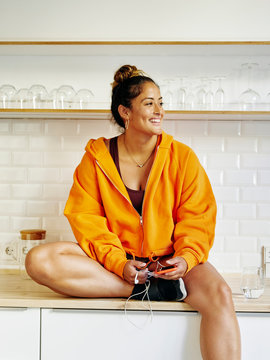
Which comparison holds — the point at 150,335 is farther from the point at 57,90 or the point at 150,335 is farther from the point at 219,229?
the point at 57,90

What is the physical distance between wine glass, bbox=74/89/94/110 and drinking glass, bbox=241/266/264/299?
3.49 feet

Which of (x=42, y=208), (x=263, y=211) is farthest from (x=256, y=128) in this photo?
(x=42, y=208)

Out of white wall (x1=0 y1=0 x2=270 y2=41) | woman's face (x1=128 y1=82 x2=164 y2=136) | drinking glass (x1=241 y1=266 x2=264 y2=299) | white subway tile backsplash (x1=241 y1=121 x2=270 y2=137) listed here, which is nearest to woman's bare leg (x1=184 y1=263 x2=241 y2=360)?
drinking glass (x1=241 y1=266 x2=264 y2=299)

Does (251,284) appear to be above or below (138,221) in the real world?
below

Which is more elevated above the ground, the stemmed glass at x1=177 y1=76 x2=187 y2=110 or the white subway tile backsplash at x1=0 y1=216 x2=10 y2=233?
the stemmed glass at x1=177 y1=76 x2=187 y2=110

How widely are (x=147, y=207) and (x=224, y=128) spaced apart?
2.29 feet

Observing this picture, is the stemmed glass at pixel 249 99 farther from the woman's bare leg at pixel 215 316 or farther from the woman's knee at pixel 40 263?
the woman's knee at pixel 40 263

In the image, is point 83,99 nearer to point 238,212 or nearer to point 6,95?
point 6,95

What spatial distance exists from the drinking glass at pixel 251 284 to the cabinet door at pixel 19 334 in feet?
2.74

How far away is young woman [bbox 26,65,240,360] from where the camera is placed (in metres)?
1.84

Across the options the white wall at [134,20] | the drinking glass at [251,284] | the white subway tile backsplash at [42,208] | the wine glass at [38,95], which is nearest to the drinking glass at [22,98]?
the wine glass at [38,95]

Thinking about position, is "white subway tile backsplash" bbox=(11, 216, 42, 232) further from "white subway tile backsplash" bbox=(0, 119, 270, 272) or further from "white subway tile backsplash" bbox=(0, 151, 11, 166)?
"white subway tile backsplash" bbox=(0, 151, 11, 166)

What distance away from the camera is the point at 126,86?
7.09 ft

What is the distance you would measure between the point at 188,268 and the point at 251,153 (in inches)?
34.3
